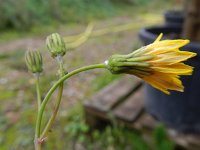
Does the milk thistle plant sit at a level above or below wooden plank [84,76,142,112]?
above

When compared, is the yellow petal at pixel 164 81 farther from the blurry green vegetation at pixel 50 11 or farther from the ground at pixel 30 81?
the blurry green vegetation at pixel 50 11

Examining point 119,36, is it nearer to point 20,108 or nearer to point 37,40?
point 37,40

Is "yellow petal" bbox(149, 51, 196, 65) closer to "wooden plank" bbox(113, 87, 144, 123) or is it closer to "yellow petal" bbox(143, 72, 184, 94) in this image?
"yellow petal" bbox(143, 72, 184, 94)

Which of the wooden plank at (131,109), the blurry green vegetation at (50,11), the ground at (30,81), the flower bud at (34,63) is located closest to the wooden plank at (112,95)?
the wooden plank at (131,109)

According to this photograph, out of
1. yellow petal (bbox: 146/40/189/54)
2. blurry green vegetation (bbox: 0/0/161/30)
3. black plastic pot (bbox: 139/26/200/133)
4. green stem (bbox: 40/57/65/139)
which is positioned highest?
yellow petal (bbox: 146/40/189/54)

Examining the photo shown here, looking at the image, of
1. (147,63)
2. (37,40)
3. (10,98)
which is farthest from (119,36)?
(147,63)

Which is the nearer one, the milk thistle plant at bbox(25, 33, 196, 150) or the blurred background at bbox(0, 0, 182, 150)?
the milk thistle plant at bbox(25, 33, 196, 150)

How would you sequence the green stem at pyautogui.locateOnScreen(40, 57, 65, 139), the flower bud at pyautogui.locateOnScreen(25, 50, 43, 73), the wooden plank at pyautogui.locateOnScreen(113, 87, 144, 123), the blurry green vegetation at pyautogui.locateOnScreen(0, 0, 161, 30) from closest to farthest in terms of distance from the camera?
1. the green stem at pyautogui.locateOnScreen(40, 57, 65, 139)
2. the flower bud at pyautogui.locateOnScreen(25, 50, 43, 73)
3. the wooden plank at pyautogui.locateOnScreen(113, 87, 144, 123)
4. the blurry green vegetation at pyautogui.locateOnScreen(0, 0, 161, 30)

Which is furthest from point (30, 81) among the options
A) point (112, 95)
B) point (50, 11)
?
point (50, 11)

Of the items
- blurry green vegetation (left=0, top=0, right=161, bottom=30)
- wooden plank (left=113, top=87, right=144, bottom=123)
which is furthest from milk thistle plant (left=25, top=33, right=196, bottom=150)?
blurry green vegetation (left=0, top=0, right=161, bottom=30)
